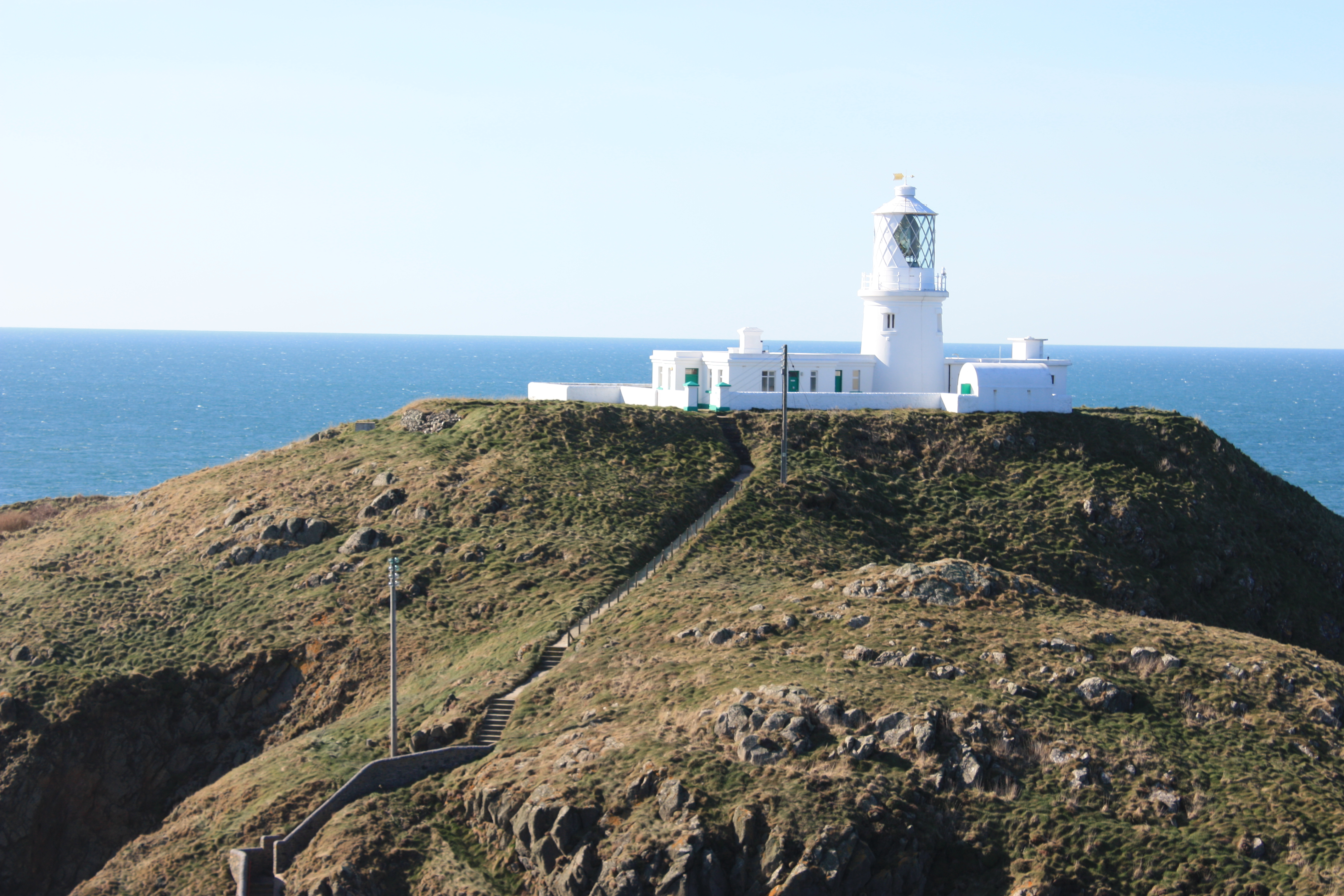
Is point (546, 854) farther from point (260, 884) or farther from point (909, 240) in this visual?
point (909, 240)

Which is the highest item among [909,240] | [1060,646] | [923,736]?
[909,240]

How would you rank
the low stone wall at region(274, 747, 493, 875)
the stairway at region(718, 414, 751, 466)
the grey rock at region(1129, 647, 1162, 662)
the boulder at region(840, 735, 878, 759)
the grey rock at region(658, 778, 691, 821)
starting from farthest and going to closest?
the stairway at region(718, 414, 751, 466), the grey rock at region(1129, 647, 1162, 662), the low stone wall at region(274, 747, 493, 875), the boulder at region(840, 735, 878, 759), the grey rock at region(658, 778, 691, 821)

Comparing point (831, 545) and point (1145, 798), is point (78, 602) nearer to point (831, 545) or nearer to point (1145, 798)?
point (831, 545)

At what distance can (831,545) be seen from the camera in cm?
5191

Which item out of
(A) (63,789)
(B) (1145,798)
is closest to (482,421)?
(A) (63,789)

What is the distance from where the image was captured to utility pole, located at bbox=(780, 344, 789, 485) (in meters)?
55.9

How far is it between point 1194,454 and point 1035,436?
26.0 feet

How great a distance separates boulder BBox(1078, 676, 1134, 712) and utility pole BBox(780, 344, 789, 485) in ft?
71.1

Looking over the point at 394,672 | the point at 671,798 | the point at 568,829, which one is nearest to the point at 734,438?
the point at 394,672

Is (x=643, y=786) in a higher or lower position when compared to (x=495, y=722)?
higher

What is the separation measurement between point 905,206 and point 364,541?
34.1 meters

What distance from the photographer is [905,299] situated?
223 feet

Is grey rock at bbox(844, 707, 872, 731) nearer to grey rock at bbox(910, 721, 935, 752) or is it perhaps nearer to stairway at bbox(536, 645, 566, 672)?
grey rock at bbox(910, 721, 935, 752)

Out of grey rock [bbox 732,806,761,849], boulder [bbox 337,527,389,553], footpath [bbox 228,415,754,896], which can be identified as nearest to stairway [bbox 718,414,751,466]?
boulder [bbox 337,527,389,553]
